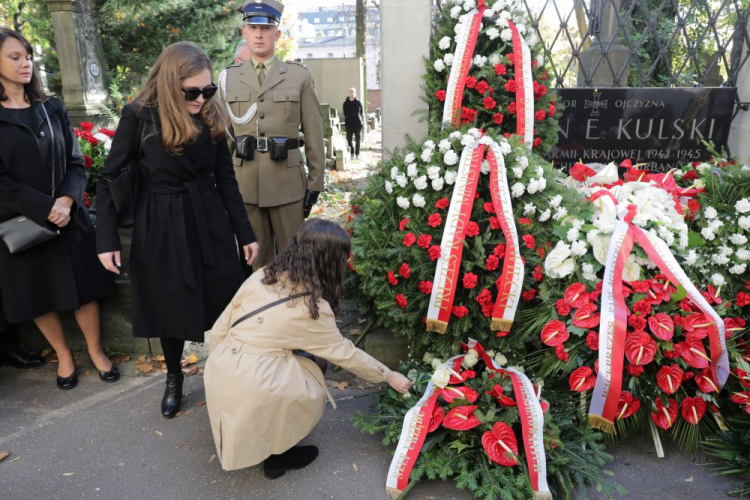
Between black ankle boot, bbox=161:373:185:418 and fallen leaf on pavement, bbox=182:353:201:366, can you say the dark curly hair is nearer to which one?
black ankle boot, bbox=161:373:185:418

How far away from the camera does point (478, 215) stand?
2.90 metres

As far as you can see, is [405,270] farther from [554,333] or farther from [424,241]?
[554,333]

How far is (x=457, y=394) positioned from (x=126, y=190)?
1.82m

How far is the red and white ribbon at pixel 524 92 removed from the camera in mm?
3502

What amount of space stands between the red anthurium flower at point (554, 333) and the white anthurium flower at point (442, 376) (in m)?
0.47

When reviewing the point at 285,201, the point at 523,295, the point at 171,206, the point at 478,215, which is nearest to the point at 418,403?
the point at 523,295

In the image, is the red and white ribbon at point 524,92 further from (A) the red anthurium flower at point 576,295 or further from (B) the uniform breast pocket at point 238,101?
(B) the uniform breast pocket at point 238,101

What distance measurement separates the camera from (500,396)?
2496 millimetres

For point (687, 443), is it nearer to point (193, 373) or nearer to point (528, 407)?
point (528, 407)

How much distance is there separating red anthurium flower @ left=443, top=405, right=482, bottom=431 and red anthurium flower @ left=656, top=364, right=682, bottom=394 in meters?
0.85

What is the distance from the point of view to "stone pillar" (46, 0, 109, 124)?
30.3 feet

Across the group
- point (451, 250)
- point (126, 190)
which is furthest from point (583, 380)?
point (126, 190)

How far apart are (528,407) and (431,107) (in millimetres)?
2130

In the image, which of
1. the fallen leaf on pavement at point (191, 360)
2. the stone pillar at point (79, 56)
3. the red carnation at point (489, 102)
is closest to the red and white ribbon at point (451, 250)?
the red carnation at point (489, 102)
